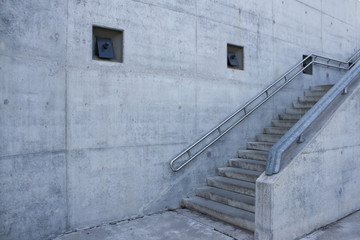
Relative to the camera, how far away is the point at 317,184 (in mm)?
3924

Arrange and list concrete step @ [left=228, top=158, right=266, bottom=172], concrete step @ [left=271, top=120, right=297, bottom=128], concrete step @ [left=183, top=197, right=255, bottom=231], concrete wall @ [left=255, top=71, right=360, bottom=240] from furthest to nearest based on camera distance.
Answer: concrete step @ [left=271, top=120, right=297, bottom=128] < concrete step @ [left=228, top=158, right=266, bottom=172] < concrete step @ [left=183, top=197, right=255, bottom=231] < concrete wall @ [left=255, top=71, right=360, bottom=240]

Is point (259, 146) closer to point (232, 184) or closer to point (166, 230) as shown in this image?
point (232, 184)

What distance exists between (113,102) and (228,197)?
2.15 metres

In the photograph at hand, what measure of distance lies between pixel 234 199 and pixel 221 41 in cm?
273

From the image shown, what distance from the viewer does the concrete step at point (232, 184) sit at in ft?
14.2

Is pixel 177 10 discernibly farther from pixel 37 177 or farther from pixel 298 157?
pixel 37 177

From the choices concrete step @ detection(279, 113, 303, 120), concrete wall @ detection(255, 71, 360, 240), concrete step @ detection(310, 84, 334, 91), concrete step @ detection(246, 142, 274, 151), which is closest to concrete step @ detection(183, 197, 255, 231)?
concrete wall @ detection(255, 71, 360, 240)

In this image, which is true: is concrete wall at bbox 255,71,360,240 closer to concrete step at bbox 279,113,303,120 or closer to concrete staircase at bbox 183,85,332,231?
concrete staircase at bbox 183,85,332,231

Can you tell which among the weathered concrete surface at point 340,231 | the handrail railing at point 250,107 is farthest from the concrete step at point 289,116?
the weathered concrete surface at point 340,231

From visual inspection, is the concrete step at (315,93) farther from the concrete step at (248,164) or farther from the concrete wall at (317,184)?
the concrete step at (248,164)

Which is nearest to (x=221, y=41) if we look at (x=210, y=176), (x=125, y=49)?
(x=125, y=49)

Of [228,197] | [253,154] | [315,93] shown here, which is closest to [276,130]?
[253,154]

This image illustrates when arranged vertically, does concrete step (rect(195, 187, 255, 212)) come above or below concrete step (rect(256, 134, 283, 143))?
below

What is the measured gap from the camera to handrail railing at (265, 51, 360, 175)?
3.39 m
